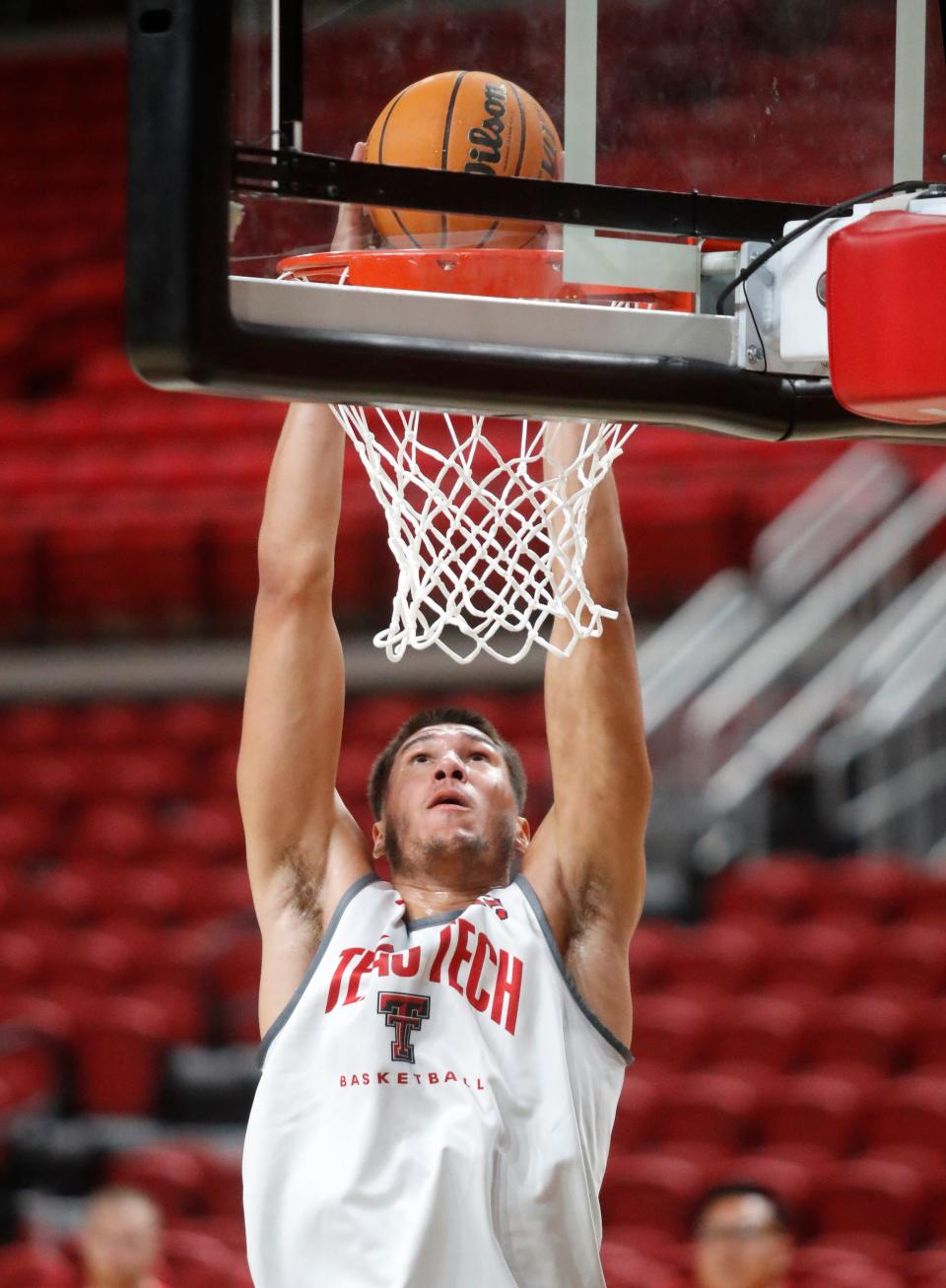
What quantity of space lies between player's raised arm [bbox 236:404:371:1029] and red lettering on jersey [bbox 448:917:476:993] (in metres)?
0.18

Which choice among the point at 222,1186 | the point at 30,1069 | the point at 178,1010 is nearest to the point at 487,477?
the point at 222,1186

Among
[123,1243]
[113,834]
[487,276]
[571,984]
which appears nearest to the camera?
[487,276]

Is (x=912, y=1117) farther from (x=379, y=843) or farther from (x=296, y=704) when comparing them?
(x=296, y=704)

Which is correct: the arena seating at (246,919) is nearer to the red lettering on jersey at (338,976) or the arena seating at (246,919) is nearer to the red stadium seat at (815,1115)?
the red stadium seat at (815,1115)

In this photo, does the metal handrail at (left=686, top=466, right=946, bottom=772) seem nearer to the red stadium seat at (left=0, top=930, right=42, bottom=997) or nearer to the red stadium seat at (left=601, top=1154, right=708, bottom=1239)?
the red stadium seat at (left=601, top=1154, right=708, bottom=1239)

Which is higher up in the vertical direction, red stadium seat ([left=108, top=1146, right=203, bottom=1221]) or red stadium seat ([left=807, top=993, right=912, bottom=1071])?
red stadium seat ([left=807, top=993, right=912, bottom=1071])

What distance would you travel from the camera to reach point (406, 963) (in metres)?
2.75

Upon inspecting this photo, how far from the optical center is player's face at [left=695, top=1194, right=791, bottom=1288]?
424 centimetres

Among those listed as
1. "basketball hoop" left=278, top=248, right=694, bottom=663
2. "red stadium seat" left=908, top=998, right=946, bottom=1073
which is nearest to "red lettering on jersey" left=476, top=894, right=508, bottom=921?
"basketball hoop" left=278, top=248, right=694, bottom=663

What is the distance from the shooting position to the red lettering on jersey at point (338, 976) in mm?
2721

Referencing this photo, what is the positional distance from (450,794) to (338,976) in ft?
1.09

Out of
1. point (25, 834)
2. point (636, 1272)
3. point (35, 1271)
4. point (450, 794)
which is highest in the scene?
point (450, 794)

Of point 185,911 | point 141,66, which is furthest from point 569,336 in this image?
point 185,911

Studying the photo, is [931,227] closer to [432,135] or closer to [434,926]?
[432,135]
